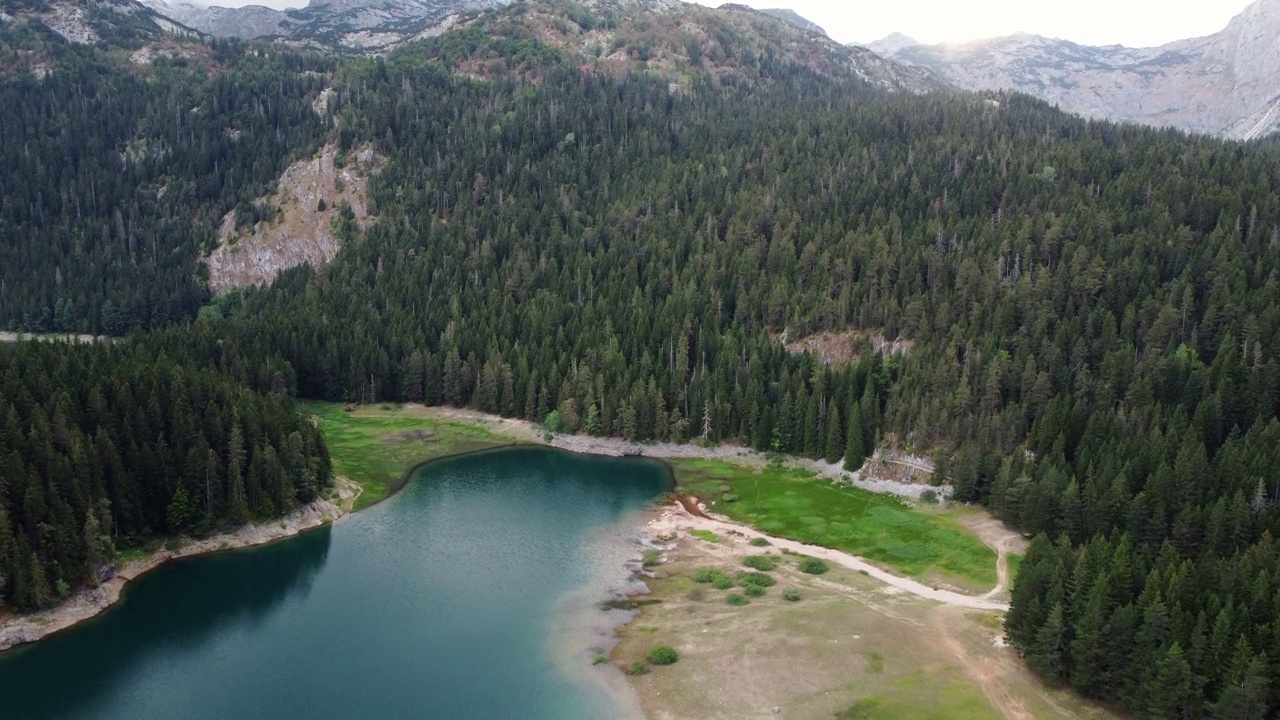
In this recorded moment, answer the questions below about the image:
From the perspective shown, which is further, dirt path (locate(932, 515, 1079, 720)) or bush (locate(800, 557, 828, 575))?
bush (locate(800, 557, 828, 575))

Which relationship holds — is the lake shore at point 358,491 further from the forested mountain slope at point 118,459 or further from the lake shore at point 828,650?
the lake shore at point 828,650

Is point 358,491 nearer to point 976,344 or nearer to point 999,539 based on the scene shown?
point 999,539

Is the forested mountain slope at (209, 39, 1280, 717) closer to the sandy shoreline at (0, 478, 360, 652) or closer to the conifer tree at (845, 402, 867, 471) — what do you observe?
the conifer tree at (845, 402, 867, 471)

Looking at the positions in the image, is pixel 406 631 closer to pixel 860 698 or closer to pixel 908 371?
pixel 860 698

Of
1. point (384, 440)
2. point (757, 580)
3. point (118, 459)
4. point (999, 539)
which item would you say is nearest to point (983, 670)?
point (757, 580)

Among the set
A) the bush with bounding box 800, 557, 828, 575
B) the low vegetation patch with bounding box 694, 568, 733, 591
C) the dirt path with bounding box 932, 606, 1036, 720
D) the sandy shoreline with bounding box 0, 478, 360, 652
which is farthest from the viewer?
the bush with bounding box 800, 557, 828, 575

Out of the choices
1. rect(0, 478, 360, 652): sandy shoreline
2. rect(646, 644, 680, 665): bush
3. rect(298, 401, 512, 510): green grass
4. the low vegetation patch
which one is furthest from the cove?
rect(298, 401, 512, 510): green grass

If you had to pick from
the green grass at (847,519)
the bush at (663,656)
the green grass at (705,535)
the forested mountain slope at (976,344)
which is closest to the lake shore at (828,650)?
the bush at (663,656)
